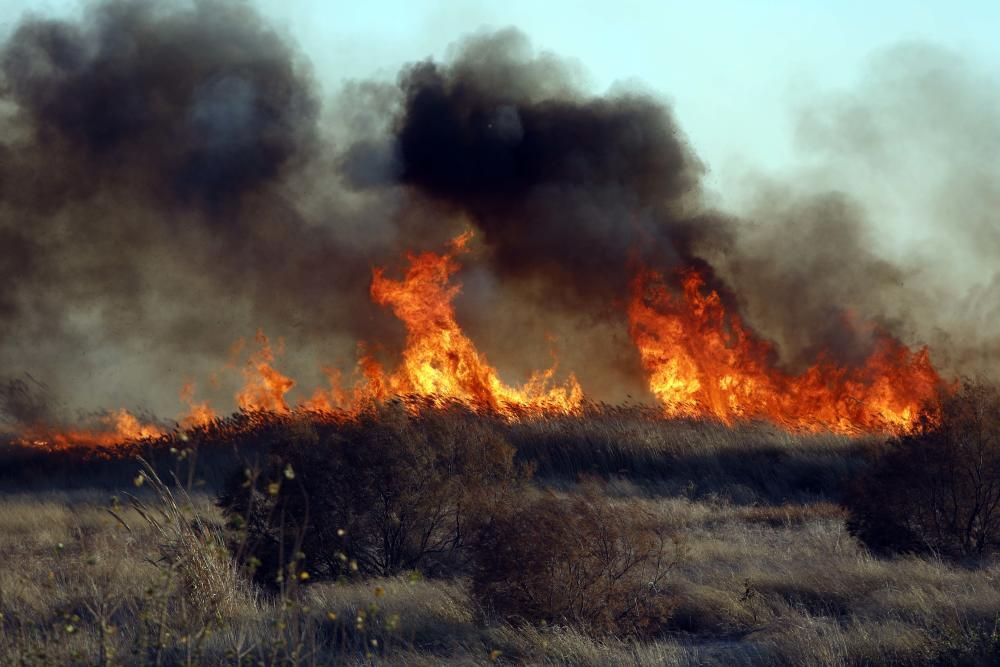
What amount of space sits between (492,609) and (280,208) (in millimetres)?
24407

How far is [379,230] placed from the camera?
31219 mm

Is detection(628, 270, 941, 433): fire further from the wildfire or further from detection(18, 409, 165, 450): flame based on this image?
detection(18, 409, 165, 450): flame

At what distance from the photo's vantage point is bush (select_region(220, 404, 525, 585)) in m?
10.9

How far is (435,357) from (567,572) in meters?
18.2

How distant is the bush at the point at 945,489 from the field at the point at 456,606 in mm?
476

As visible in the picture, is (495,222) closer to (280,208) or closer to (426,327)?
(426,327)

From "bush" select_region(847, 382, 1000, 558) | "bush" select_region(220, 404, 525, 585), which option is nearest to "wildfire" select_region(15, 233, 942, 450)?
"bush" select_region(847, 382, 1000, 558)

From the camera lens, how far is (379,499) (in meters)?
11.1

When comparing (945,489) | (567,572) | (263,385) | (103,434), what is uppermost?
(263,385)

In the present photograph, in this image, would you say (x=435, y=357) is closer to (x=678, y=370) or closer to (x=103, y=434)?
(x=678, y=370)

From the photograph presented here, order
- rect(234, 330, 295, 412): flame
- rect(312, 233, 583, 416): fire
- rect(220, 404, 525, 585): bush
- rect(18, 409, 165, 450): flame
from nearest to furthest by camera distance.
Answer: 1. rect(220, 404, 525, 585): bush
2. rect(312, 233, 583, 416): fire
3. rect(18, 409, 165, 450): flame
4. rect(234, 330, 295, 412): flame

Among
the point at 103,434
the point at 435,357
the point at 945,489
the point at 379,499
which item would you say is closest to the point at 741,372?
the point at 435,357

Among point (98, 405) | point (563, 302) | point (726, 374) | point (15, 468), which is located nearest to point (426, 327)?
point (563, 302)

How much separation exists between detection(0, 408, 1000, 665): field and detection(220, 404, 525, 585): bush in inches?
12.4
